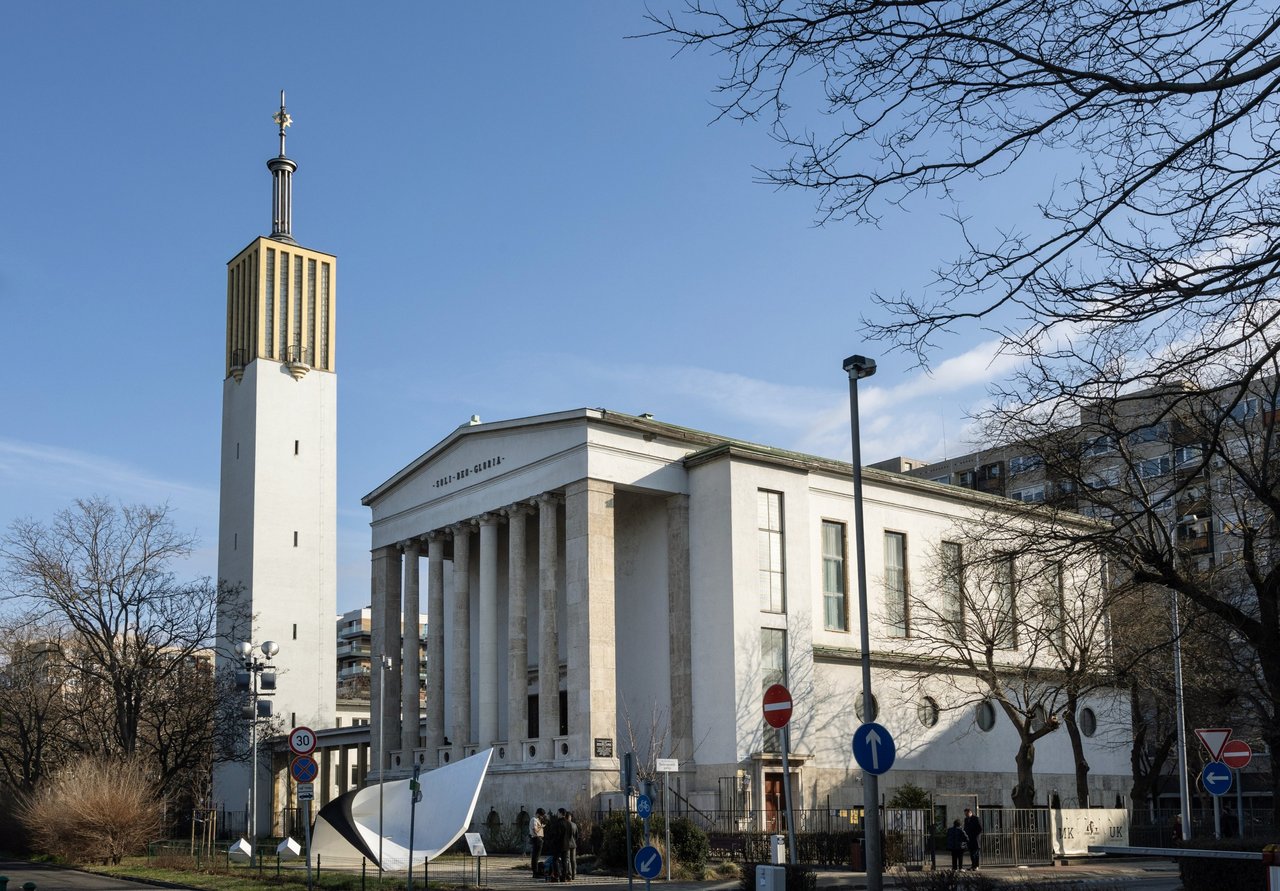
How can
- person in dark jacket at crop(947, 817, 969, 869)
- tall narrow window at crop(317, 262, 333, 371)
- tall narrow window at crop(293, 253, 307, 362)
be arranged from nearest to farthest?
person in dark jacket at crop(947, 817, 969, 869) → tall narrow window at crop(293, 253, 307, 362) → tall narrow window at crop(317, 262, 333, 371)

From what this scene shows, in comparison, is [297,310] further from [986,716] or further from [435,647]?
[986,716]

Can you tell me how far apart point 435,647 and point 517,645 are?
7303 mm

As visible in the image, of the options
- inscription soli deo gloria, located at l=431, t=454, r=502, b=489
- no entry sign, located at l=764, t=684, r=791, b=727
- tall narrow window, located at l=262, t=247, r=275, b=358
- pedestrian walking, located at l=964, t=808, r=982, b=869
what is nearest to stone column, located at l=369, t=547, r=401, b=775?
inscription soli deo gloria, located at l=431, t=454, r=502, b=489

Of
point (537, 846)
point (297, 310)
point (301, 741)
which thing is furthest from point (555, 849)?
point (297, 310)

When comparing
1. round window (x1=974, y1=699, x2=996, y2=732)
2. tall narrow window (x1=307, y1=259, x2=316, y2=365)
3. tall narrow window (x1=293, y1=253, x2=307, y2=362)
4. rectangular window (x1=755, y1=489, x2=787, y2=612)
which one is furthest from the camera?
tall narrow window (x1=307, y1=259, x2=316, y2=365)

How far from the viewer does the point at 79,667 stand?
2041 inches

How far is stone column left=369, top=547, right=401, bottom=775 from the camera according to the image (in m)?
55.6

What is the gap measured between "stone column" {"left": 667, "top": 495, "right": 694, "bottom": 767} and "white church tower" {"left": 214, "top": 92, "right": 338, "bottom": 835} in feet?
92.7

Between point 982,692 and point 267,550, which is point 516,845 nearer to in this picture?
point 982,692

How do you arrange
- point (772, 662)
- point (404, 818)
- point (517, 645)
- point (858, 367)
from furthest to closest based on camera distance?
point (517, 645) → point (772, 662) → point (404, 818) → point (858, 367)

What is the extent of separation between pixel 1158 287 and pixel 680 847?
84.2 feet

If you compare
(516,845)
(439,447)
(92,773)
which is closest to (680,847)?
(516,845)

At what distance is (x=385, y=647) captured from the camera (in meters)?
56.7

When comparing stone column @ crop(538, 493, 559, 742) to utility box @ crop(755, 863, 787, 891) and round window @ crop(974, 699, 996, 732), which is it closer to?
round window @ crop(974, 699, 996, 732)
